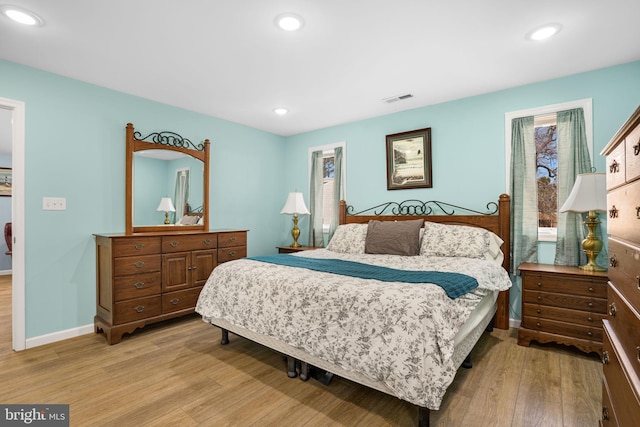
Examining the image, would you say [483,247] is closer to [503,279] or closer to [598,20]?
[503,279]

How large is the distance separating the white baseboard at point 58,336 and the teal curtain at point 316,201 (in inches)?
111

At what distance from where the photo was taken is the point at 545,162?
3.12 metres

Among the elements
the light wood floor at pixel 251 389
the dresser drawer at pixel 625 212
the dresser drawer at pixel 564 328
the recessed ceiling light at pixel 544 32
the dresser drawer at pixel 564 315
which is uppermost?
the recessed ceiling light at pixel 544 32

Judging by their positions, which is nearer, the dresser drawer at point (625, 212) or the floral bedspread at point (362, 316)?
the dresser drawer at point (625, 212)

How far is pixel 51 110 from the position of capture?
2.85 meters

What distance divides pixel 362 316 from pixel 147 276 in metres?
2.32

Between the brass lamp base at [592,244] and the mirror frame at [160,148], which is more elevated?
the mirror frame at [160,148]

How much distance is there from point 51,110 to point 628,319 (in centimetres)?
414

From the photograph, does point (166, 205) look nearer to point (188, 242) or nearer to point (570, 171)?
point (188, 242)

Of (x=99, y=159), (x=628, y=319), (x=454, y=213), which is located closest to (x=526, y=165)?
(x=454, y=213)

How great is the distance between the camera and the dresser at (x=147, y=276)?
2.84 m

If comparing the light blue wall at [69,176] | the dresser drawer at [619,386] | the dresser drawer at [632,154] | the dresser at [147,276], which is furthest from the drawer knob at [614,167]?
the light blue wall at [69,176]

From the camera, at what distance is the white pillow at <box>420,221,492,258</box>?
2951 millimetres

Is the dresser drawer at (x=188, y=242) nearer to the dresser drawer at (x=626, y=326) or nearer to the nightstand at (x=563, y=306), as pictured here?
the nightstand at (x=563, y=306)
